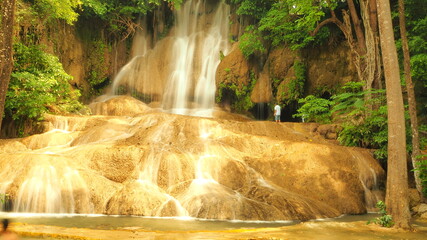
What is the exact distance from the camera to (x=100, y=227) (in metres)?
7.52

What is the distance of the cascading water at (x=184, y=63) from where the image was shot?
2522cm

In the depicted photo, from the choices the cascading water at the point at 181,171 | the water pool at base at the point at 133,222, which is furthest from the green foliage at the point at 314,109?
the water pool at base at the point at 133,222

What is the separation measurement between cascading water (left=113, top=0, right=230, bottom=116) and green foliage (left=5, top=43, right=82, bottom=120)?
9103mm

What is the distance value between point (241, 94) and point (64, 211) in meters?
15.9

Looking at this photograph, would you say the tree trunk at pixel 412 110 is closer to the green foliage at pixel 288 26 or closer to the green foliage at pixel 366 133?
the green foliage at pixel 366 133

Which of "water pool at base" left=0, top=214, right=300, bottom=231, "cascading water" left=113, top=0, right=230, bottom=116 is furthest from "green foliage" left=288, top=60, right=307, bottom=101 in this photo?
"water pool at base" left=0, top=214, right=300, bottom=231

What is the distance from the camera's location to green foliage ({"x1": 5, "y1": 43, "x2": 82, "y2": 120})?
14422 mm

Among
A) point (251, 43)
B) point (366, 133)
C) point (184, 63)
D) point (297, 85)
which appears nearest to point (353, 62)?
point (297, 85)

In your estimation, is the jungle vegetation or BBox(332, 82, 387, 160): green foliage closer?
the jungle vegetation

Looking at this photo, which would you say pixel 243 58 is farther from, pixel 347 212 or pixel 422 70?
pixel 347 212

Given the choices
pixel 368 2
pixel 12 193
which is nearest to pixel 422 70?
pixel 368 2

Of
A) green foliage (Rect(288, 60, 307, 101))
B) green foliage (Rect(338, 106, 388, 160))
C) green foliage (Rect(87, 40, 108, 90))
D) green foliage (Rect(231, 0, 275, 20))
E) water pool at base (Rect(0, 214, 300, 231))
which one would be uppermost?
green foliage (Rect(231, 0, 275, 20))

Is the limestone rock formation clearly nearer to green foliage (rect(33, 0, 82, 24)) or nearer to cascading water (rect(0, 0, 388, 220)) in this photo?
cascading water (rect(0, 0, 388, 220))

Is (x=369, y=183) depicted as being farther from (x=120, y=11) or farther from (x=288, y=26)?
(x=120, y=11)
